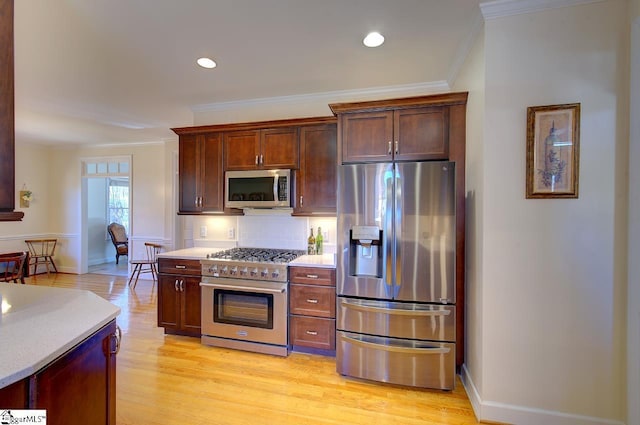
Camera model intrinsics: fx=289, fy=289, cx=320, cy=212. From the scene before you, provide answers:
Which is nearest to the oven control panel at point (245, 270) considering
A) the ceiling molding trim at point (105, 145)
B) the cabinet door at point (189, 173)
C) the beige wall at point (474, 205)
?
the cabinet door at point (189, 173)

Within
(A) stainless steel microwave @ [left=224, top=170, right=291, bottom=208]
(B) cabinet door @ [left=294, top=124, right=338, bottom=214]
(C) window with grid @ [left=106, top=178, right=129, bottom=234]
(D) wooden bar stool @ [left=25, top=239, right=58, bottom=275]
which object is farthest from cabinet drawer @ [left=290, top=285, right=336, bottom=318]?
(C) window with grid @ [left=106, top=178, right=129, bottom=234]

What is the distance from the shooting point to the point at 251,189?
3.25 meters

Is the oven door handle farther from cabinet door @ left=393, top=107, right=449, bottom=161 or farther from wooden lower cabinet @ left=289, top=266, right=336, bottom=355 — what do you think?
cabinet door @ left=393, top=107, right=449, bottom=161

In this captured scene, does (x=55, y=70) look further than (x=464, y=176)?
Yes

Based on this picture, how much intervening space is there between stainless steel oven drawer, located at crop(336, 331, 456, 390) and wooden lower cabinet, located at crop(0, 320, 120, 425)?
5.50ft

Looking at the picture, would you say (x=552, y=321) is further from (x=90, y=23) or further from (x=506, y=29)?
(x=90, y=23)

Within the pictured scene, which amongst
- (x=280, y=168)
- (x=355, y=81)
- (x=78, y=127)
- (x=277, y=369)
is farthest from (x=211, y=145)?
(x=78, y=127)

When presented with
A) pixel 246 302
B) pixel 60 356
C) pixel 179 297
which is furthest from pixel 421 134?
pixel 179 297

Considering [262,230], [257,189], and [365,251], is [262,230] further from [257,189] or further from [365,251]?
[365,251]

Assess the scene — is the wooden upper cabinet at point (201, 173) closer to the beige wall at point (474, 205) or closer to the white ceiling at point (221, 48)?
the white ceiling at point (221, 48)

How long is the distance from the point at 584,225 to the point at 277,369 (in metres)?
2.59

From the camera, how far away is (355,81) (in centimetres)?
309

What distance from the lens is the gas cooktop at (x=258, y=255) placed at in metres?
2.95

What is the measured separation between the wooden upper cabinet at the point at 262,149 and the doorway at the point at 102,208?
4.00 meters
